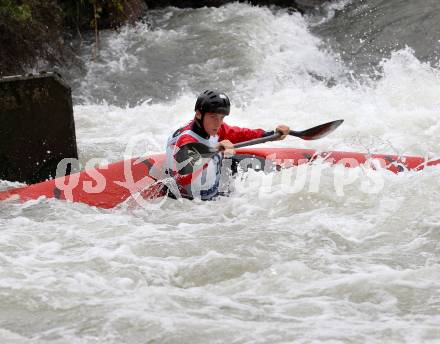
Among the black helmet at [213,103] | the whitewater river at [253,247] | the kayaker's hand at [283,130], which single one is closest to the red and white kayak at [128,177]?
the whitewater river at [253,247]

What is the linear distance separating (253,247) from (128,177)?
5.13 feet

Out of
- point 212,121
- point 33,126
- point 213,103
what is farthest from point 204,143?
point 33,126

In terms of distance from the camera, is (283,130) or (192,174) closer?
(192,174)

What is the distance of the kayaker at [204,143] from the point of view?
17.4ft

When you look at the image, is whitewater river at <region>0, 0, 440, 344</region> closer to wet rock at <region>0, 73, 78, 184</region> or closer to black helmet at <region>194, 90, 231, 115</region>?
wet rock at <region>0, 73, 78, 184</region>

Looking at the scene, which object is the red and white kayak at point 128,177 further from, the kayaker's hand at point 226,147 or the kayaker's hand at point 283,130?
the kayaker's hand at point 226,147

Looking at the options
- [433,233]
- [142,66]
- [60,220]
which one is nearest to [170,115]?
[142,66]

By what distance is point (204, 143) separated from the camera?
214 inches

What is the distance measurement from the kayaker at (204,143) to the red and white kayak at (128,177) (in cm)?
27

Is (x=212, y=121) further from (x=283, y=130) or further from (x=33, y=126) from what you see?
(x=33, y=126)

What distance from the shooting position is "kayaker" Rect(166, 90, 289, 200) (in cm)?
530

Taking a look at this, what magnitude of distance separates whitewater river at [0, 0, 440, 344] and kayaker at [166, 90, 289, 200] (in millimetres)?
120

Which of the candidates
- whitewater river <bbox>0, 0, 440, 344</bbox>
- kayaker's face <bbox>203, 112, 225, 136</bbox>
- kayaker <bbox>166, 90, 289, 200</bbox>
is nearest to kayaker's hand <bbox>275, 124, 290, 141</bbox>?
whitewater river <bbox>0, 0, 440, 344</bbox>

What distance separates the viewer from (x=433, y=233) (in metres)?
4.72
